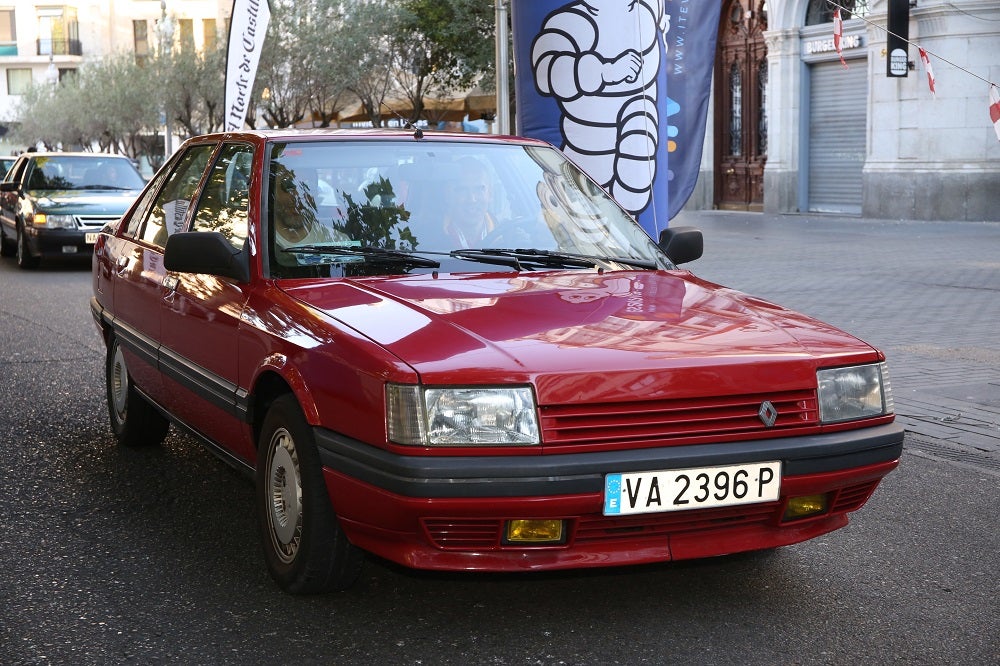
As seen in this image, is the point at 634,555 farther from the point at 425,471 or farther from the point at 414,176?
the point at 414,176

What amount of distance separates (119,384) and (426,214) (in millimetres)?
2263

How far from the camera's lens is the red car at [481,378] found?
3508 mm

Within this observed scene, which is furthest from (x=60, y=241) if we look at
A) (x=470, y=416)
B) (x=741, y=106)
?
(x=741, y=106)

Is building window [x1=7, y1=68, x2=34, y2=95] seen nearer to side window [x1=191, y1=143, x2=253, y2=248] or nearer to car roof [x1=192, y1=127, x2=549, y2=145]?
side window [x1=191, y1=143, x2=253, y2=248]

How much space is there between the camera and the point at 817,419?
12.5ft

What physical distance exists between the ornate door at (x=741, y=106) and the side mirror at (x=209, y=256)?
24.7m

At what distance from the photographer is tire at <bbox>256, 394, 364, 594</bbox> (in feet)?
12.7

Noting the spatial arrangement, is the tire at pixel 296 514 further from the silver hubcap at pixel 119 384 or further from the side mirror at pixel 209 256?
the silver hubcap at pixel 119 384

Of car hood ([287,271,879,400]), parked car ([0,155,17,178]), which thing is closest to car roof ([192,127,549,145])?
car hood ([287,271,879,400])

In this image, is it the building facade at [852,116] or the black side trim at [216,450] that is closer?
the black side trim at [216,450]

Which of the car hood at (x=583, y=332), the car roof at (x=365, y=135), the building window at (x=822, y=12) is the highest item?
the building window at (x=822, y=12)

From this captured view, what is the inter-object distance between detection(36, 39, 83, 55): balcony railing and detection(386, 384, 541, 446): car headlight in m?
83.5

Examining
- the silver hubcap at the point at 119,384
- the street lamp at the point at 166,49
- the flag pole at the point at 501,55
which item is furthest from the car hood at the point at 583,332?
the street lamp at the point at 166,49

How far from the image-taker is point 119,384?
6.32m
